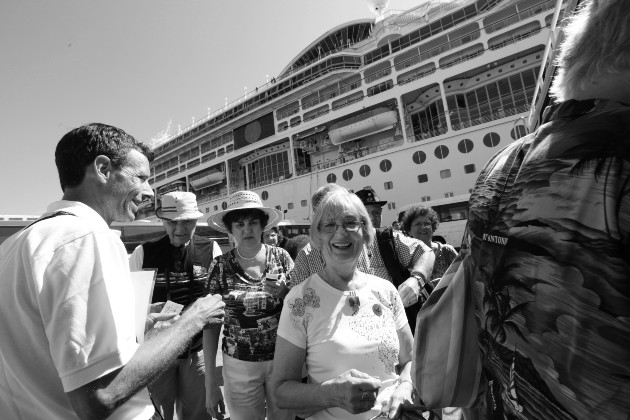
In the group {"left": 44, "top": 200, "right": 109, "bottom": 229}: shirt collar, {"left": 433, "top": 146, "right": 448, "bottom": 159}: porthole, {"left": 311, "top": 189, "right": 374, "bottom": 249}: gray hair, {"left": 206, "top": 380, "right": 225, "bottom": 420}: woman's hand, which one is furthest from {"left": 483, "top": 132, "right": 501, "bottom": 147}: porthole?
{"left": 44, "top": 200, "right": 109, "bottom": 229}: shirt collar

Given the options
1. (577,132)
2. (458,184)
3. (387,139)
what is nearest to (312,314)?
(577,132)

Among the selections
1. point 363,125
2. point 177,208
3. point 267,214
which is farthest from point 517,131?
point 177,208

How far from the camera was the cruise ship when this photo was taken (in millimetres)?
16406

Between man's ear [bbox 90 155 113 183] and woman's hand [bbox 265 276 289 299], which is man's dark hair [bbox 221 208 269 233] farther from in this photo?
man's ear [bbox 90 155 113 183]

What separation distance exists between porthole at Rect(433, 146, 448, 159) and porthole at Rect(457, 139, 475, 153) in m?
0.65

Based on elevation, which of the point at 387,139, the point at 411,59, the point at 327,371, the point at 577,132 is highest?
the point at 411,59

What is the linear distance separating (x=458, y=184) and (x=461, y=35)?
30.1ft

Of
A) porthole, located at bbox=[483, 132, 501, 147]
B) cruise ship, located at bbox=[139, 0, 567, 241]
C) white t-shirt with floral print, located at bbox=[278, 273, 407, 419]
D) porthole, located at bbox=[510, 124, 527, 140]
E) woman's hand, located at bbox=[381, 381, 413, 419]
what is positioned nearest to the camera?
woman's hand, located at bbox=[381, 381, 413, 419]

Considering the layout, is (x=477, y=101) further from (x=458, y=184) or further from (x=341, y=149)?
(x=341, y=149)

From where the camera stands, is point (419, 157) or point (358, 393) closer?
point (358, 393)

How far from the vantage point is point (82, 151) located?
1.21 meters

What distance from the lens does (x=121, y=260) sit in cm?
101

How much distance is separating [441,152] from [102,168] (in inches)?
701

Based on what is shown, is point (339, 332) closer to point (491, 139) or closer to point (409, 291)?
point (409, 291)
